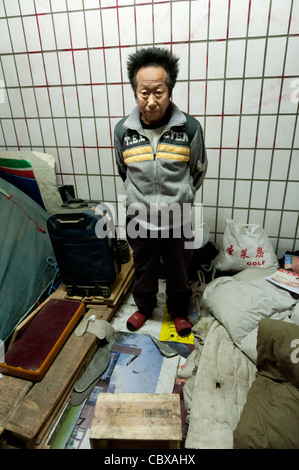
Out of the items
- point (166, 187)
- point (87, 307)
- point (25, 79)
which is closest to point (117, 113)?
point (25, 79)

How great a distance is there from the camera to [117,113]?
243 cm

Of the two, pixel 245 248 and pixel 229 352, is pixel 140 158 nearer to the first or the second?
pixel 245 248

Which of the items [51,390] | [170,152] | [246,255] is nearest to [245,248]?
[246,255]

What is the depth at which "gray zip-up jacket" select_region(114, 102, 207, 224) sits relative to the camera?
68.6 inches

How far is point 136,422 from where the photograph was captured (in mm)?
1349

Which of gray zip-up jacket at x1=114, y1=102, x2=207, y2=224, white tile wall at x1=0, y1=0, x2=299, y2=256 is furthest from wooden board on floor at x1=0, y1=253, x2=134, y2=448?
white tile wall at x1=0, y1=0, x2=299, y2=256

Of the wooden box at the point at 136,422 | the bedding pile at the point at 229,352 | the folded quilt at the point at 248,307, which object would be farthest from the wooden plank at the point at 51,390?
the folded quilt at the point at 248,307

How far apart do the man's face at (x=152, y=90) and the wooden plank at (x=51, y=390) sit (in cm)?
150

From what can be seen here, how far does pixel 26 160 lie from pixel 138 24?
1488 mm

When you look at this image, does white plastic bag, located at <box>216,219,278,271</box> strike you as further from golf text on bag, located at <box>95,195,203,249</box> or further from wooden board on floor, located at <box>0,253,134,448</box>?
wooden board on floor, located at <box>0,253,134,448</box>

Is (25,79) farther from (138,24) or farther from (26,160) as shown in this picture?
(138,24)

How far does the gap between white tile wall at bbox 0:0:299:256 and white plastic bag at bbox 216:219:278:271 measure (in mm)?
185

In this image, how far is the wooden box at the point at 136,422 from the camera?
4.25 feet

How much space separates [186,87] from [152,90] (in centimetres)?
77
